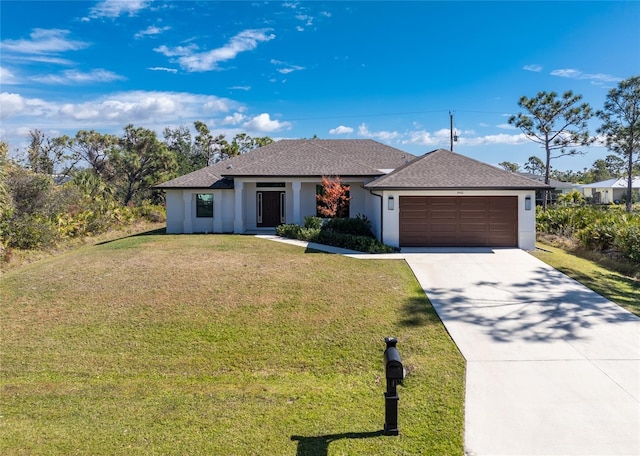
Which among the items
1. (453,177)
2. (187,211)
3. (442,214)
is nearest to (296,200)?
(187,211)

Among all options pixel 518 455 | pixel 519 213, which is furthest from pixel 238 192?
pixel 518 455

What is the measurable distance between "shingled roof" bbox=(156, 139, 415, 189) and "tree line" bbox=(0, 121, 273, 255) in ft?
18.8

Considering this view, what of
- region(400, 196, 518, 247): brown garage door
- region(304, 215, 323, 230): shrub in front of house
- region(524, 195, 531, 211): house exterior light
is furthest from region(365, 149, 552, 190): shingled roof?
region(304, 215, 323, 230): shrub in front of house

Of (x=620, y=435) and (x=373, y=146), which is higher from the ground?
(x=373, y=146)

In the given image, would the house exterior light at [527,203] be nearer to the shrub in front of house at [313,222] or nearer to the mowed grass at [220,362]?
the mowed grass at [220,362]

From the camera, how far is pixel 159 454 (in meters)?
4.46

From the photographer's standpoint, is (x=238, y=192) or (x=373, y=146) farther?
(x=373, y=146)

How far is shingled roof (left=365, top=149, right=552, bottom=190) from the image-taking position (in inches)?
605

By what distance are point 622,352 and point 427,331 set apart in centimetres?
325

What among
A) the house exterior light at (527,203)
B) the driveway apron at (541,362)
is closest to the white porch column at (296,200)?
the driveway apron at (541,362)

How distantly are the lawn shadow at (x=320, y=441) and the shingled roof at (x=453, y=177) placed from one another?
1151cm

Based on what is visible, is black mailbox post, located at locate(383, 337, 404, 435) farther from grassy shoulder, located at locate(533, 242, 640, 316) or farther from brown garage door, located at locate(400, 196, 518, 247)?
brown garage door, located at locate(400, 196, 518, 247)

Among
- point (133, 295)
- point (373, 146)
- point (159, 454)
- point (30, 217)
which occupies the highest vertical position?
point (373, 146)

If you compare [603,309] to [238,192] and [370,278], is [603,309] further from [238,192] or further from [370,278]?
[238,192]
